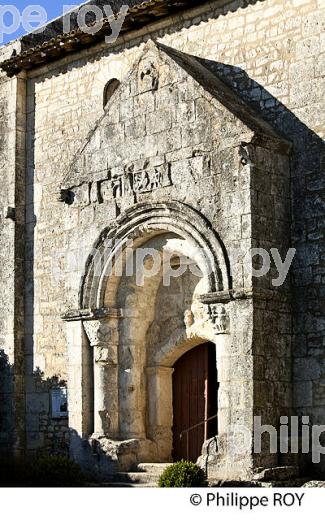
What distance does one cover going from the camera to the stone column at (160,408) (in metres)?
14.6

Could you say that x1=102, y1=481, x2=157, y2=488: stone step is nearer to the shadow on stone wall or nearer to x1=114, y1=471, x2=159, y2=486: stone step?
x1=114, y1=471, x2=159, y2=486: stone step

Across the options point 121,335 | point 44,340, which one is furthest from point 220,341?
point 44,340

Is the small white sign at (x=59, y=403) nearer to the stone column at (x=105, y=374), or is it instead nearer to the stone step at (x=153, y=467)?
the stone column at (x=105, y=374)

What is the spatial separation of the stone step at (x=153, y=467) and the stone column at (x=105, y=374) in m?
0.60

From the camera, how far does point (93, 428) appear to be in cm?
1466

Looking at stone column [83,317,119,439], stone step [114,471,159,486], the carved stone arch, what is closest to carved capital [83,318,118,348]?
stone column [83,317,119,439]

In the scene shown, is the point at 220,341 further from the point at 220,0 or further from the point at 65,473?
the point at 220,0

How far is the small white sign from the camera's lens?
1622cm

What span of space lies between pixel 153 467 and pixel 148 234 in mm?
3167

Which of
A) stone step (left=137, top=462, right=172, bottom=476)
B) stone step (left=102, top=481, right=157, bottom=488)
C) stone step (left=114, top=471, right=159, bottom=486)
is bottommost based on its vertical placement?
stone step (left=102, top=481, right=157, bottom=488)

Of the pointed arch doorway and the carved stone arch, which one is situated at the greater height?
the carved stone arch

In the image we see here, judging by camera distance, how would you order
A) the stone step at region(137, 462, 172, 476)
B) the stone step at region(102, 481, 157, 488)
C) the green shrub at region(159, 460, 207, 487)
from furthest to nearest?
the stone step at region(137, 462, 172, 476) < the stone step at region(102, 481, 157, 488) < the green shrub at region(159, 460, 207, 487)

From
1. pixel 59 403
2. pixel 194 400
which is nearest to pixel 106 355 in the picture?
pixel 194 400

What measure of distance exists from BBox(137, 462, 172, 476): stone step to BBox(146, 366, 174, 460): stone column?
1.31 feet
